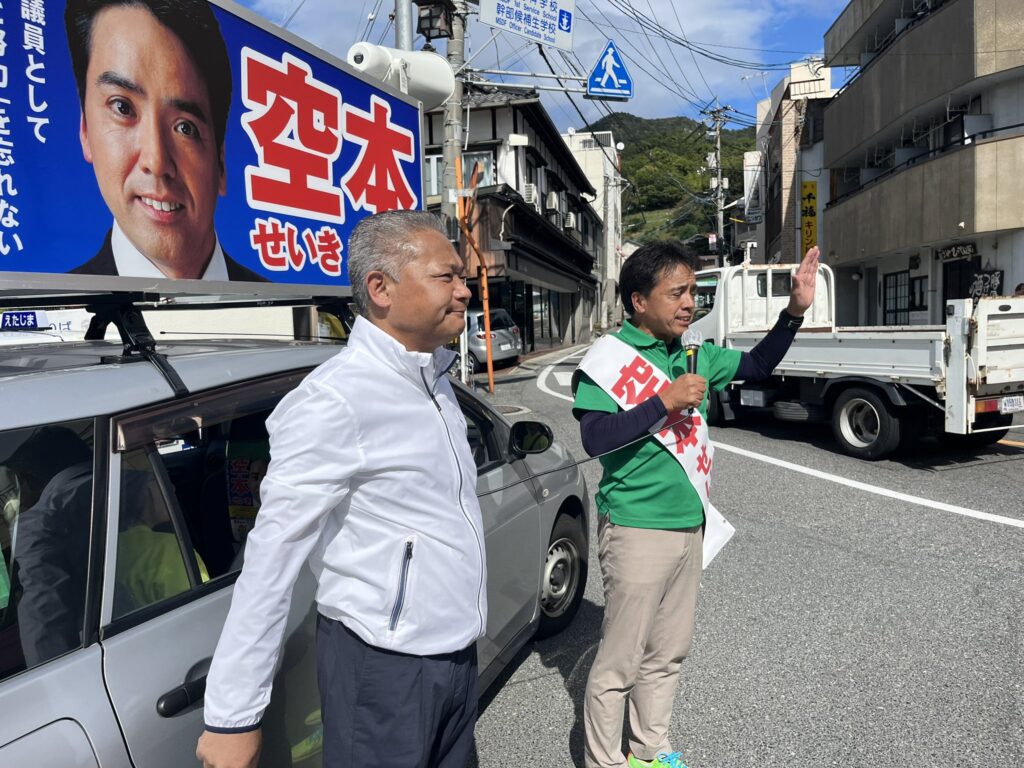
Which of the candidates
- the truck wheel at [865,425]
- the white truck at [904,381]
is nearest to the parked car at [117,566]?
the white truck at [904,381]

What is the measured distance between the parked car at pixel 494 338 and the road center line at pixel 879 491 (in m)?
10.4

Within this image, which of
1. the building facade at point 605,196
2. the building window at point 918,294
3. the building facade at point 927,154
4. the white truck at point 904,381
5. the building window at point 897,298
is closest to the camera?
the white truck at point 904,381

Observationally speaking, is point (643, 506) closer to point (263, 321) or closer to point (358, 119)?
point (358, 119)

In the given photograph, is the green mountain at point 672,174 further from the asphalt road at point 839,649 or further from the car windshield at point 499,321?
the asphalt road at point 839,649

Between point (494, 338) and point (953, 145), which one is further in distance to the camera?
point (494, 338)

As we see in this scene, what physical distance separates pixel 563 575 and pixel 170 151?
104 inches

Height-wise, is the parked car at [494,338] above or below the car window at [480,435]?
above

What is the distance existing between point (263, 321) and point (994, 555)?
32.4ft

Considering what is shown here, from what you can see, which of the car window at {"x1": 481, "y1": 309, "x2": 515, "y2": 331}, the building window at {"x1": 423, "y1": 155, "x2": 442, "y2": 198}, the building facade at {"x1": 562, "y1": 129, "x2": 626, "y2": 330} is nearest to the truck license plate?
the car window at {"x1": 481, "y1": 309, "x2": 515, "y2": 331}

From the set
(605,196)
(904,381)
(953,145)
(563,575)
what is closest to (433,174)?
(953,145)

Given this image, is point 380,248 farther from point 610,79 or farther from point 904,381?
point 610,79

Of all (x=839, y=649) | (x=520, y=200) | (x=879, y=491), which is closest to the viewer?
(x=839, y=649)

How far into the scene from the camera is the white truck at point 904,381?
21.3 feet

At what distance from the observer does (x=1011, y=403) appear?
22.0 feet
